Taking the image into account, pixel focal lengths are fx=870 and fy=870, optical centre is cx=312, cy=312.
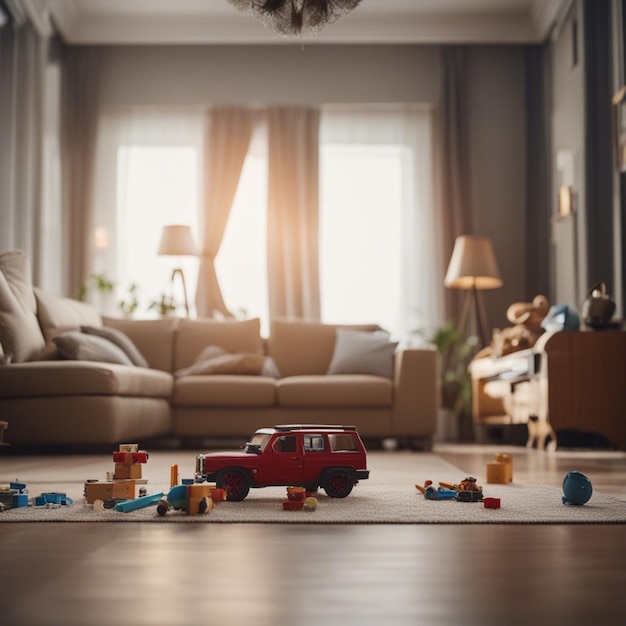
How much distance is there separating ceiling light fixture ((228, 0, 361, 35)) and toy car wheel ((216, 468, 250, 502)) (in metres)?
1.75

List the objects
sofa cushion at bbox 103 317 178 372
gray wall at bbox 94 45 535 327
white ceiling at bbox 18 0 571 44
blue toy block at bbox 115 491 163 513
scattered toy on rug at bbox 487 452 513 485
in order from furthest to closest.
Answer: gray wall at bbox 94 45 535 327 → white ceiling at bbox 18 0 571 44 → sofa cushion at bbox 103 317 178 372 → scattered toy on rug at bbox 487 452 513 485 → blue toy block at bbox 115 491 163 513

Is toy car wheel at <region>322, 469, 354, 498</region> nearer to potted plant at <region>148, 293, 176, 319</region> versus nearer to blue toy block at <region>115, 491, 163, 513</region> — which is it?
blue toy block at <region>115, 491, 163, 513</region>

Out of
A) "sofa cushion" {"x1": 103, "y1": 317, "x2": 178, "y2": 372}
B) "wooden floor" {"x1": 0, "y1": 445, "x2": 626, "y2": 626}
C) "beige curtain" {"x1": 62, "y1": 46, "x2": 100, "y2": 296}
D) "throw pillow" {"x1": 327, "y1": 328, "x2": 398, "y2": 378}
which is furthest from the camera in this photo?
"beige curtain" {"x1": 62, "y1": 46, "x2": 100, "y2": 296}

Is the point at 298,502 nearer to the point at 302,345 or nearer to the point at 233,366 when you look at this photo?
the point at 233,366

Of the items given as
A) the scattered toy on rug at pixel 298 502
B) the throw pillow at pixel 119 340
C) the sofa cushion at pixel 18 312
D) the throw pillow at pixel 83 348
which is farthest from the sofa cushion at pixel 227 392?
the scattered toy on rug at pixel 298 502

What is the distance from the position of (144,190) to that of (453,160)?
8.26 ft

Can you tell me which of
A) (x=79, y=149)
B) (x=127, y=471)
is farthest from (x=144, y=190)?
(x=127, y=471)

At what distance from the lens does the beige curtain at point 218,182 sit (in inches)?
273

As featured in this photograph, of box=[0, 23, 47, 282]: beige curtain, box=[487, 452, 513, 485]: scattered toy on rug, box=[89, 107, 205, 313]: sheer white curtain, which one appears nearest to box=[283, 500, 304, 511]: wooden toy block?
box=[487, 452, 513, 485]: scattered toy on rug

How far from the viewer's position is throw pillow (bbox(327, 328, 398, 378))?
509 cm

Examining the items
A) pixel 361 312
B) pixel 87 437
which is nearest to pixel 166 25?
pixel 361 312

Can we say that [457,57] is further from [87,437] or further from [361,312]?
[87,437]

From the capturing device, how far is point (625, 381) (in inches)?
184

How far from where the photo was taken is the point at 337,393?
4.86m
